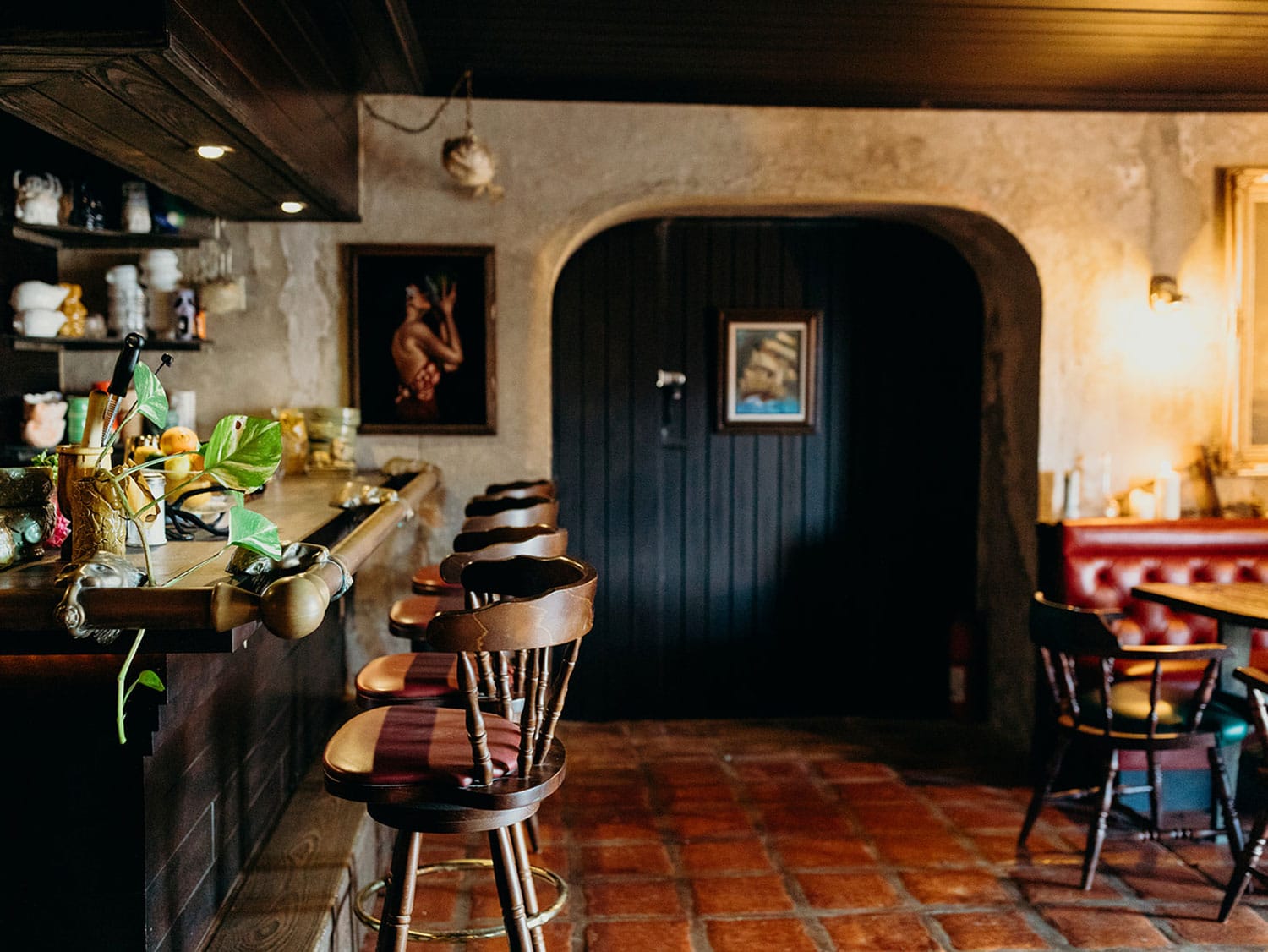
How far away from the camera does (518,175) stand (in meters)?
4.11

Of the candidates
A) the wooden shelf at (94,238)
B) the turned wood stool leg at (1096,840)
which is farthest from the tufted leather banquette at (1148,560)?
the wooden shelf at (94,238)

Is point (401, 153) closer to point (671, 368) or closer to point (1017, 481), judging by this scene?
point (671, 368)

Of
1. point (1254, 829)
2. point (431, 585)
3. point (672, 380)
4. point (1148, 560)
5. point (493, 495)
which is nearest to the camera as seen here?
point (1254, 829)

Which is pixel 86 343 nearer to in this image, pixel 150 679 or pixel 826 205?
pixel 150 679

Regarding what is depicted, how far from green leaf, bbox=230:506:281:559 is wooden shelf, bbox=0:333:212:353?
2436 mm

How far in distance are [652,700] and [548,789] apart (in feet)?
9.71

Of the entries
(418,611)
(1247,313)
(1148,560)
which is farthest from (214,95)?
(1247,313)

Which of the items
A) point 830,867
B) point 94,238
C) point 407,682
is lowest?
point 830,867

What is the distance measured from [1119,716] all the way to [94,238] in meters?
3.72

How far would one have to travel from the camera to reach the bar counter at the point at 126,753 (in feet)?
5.05

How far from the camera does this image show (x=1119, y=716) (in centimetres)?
313

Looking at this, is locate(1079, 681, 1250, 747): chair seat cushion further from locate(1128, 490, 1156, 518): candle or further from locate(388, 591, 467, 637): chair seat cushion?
locate(388, 591, 467, 637): chair seat cushion

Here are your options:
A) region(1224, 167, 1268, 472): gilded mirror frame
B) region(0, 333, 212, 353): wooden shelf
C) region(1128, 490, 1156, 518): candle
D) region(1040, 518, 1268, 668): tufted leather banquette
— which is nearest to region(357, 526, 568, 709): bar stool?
region(0, 333, 212, 353): wooden shelf

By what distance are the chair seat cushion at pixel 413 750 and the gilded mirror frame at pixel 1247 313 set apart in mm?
3445
